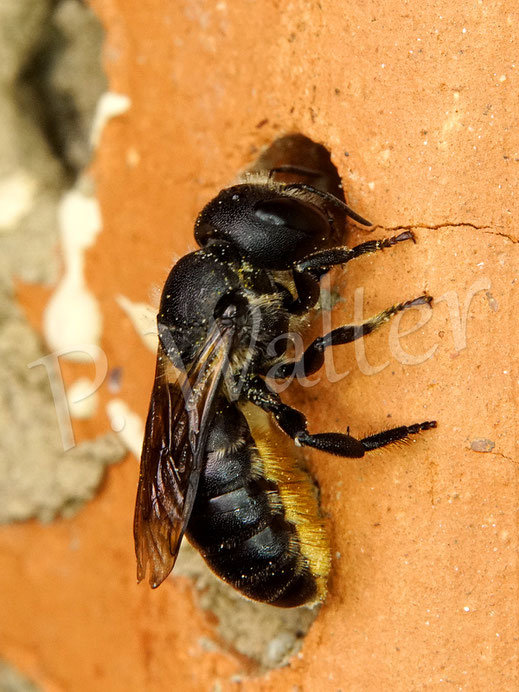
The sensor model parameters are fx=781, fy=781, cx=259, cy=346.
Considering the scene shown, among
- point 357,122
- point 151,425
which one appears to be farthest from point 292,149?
point 151,425

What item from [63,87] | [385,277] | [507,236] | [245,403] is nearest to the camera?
[507,236]

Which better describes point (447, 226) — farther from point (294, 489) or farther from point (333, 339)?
point (294, 489)

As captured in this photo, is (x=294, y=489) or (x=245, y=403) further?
(x=245, y=403)

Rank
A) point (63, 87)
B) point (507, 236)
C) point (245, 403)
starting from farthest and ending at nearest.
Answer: point (63, 87)
point (245, 403)
point (507, 236)

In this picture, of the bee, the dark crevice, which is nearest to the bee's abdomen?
the bee

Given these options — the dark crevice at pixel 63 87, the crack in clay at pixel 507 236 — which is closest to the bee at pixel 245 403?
the crack in clay at pixel 507 236

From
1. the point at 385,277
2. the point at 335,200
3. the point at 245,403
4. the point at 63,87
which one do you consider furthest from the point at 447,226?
the point at 63,87

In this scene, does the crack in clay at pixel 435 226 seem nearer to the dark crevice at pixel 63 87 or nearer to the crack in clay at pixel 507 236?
the crack in clay at pixel 507 236
